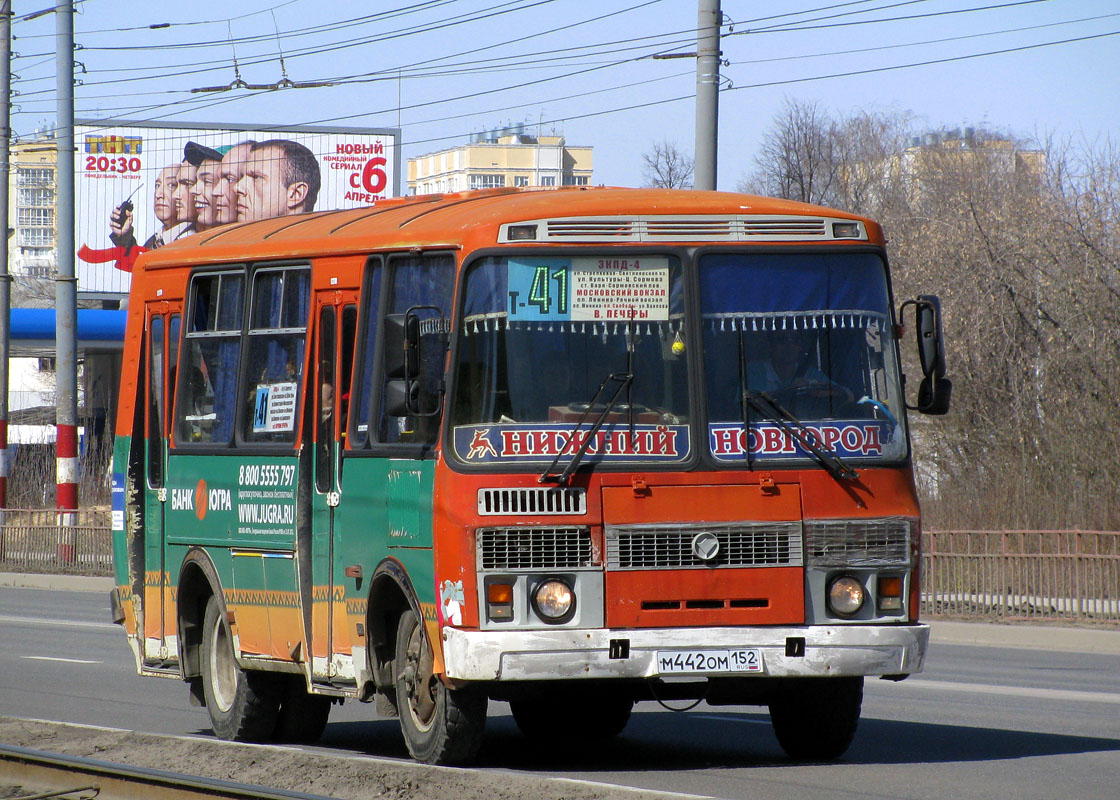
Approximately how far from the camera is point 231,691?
36.9ft

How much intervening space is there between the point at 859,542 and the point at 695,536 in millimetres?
818

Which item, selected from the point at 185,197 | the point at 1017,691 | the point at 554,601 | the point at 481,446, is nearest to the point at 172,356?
the point at 481,446

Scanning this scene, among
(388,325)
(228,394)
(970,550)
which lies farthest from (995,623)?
(388,325)

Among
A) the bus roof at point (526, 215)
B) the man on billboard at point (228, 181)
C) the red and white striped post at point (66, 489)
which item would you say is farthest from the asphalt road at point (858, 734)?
the man on billboard at point (228, 181)

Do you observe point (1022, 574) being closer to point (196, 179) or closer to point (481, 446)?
point (481, 446)

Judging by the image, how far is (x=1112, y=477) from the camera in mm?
25812

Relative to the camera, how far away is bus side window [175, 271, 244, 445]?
11148mm

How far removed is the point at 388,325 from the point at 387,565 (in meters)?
1.24

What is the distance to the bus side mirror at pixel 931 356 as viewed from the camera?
9.10 meters

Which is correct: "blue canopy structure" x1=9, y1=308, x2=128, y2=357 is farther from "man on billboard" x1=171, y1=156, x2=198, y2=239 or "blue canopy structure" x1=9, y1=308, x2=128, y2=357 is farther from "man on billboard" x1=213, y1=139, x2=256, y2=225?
"man on billboard" x1=213, y1=139, x2=256, y2=225

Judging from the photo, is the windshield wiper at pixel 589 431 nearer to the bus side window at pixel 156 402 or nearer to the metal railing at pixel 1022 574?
the bus side window at pixel 156 402

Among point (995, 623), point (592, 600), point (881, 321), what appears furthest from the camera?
point (995, 623)

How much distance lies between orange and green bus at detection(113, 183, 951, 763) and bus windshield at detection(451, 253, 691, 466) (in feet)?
0.04

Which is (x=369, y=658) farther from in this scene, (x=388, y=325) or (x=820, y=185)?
(x=820, y=185)
